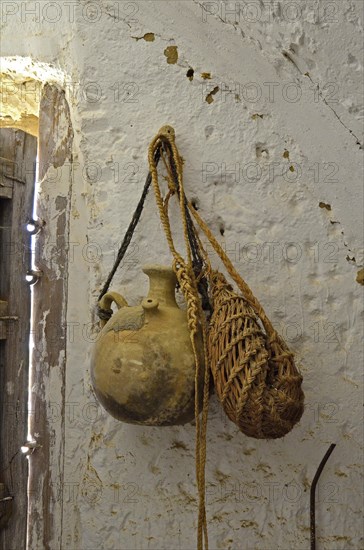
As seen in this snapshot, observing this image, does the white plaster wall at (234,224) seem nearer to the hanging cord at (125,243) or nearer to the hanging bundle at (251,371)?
the hanging cord at (125,243)

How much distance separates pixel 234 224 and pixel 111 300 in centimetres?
40

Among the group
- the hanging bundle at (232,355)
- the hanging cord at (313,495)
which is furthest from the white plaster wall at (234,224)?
the hanging bundle at (232,355)

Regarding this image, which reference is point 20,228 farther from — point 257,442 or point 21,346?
point 257,442

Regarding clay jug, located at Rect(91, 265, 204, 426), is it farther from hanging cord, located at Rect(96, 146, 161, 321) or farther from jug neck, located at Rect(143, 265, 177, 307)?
hanging cord, located at Rect(96, 146, 161, 321)

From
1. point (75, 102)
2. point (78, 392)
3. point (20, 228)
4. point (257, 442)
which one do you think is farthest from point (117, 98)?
point (257, 442)

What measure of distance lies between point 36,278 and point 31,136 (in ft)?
1.58

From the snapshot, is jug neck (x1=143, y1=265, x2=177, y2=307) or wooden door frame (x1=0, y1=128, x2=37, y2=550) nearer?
jug neck (x1=143, y1=265, x2=177, y2=307)

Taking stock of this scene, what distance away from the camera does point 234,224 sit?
1575mm

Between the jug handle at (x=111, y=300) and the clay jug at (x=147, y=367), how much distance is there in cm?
8

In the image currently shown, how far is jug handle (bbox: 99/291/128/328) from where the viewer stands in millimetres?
1474

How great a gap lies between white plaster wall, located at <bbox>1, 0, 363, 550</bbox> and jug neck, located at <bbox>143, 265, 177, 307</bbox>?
0.49ft

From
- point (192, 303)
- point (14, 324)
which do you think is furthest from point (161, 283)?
point (14, 324)

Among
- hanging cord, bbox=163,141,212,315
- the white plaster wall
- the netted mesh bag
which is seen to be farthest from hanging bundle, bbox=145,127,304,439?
the white plaster wall

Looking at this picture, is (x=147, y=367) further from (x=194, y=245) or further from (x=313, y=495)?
(x=313, y=495)
